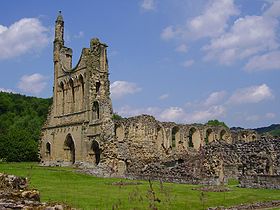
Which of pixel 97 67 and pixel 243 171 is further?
pixel 97 67

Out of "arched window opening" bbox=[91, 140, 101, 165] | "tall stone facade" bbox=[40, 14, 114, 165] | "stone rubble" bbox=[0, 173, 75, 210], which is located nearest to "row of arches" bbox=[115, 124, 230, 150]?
"arched window opening" bbox=[91, 140, 101, 165]

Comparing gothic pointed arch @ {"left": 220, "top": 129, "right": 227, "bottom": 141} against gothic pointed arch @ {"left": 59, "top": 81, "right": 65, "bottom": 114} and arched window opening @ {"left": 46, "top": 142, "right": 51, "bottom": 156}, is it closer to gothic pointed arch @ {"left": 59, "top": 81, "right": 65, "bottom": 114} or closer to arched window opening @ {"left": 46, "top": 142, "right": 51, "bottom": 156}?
gothic pointed arch @ {"left": 59, "top": 81, "right": 65, "bottom": 114}

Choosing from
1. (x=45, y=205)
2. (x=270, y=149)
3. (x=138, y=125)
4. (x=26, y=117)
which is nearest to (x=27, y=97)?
(x=26, y=117)

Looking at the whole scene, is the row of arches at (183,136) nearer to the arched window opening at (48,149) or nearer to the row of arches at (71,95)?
the row of arches at (71,95)

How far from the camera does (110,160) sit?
3400cm

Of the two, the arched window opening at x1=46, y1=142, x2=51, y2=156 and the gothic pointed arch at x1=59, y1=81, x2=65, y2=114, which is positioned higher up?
the gothic pointed arch at x1=59, y1=81, x2=65, y2=114

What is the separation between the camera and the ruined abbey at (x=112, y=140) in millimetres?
26281

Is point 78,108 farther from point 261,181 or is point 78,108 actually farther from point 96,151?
point 261,181

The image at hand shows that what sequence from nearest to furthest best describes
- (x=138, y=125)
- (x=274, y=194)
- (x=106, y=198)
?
(x=106, y=198) → (x=274, y=194) → (x=138, y=125)

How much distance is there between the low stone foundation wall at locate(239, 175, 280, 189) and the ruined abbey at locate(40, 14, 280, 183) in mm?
2200

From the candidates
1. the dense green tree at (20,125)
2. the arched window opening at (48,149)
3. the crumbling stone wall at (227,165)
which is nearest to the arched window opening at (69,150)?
the arched window opening at (48,149)

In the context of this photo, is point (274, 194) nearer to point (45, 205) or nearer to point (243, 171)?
point (243, 171)

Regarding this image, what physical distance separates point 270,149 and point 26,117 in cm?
Answer: 6184

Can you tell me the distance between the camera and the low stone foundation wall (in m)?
20.1
